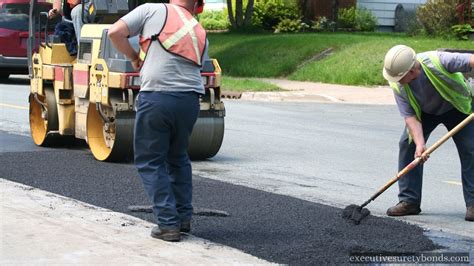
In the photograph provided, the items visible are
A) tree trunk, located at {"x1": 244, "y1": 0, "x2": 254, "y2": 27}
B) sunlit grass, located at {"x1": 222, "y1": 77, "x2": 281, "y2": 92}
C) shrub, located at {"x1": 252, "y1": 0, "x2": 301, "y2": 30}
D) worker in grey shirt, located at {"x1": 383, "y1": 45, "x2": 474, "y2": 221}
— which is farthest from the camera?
shrub, located at {"x1": 252, "y1": 0, "x2": 301, "y2": 30}

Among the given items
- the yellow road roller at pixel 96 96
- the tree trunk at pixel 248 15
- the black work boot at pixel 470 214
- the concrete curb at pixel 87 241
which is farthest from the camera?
the tree trunk at pixel 248 15

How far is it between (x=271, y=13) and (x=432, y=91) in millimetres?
25936

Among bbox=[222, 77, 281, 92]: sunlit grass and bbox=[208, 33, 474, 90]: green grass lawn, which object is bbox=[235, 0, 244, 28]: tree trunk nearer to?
bbox=[208, 33, 474, 90]: green grass lawn

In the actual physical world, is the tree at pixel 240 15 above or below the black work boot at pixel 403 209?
below

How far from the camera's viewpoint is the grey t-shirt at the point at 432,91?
7.62m

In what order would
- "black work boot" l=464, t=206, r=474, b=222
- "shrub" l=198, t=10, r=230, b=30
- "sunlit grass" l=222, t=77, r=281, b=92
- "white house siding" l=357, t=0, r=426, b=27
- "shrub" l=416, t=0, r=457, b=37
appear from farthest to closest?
"white house siding" l=357, t=0, r=426, b=27 < "shrub" l=198, t=10, r=230, b=30 < "shrub" l=416, t=0, r=457, b=37 < "sunlit grass" l=222, t=77, r=281, b=92 < "black work boot" l=464, t=206, r=474, b=222

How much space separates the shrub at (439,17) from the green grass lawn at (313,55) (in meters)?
1.54

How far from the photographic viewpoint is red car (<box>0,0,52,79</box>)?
22.3 m

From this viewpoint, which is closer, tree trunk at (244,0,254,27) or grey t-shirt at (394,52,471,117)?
grey t-shirt at (394,52,471,117)

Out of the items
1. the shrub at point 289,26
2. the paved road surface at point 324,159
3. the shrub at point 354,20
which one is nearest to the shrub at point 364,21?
the shrub at point 354,20

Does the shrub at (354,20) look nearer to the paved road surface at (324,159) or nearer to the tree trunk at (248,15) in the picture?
the tree trunk at (248,15)

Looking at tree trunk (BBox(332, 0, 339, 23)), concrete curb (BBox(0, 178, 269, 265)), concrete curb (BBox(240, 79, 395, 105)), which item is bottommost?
concrete curb (BBox(240, 79, 395, 105))

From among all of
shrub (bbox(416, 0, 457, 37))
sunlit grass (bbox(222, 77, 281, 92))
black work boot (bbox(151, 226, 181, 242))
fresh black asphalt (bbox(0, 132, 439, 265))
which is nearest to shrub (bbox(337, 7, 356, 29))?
shrub (bbox(416, 0, 457, 37))

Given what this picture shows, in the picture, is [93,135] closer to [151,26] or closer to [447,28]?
[151,26]
